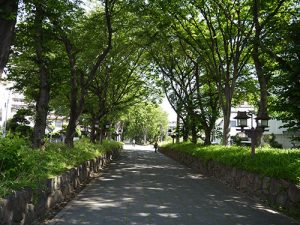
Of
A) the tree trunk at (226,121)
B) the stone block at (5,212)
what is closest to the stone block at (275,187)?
the stone block at (5,212)

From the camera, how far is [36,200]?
693 centimetres

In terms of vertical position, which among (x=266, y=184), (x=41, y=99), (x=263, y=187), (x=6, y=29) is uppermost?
(x=6, y=29)

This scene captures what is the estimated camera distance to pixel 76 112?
16.9 m

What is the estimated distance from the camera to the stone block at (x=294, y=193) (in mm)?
8630

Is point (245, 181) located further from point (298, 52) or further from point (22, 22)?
point (22, 22)

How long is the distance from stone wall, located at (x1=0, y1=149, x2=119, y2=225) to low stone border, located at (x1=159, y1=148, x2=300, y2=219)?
5.60 metres

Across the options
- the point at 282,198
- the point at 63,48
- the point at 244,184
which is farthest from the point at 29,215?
the point at 63,48

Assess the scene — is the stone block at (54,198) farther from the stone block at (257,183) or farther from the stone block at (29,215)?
the stone block at (257,183)

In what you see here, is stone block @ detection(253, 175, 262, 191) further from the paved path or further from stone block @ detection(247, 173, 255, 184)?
the paved path

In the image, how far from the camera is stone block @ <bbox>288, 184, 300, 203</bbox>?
8.63m

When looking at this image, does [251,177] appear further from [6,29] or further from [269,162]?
[6,29]

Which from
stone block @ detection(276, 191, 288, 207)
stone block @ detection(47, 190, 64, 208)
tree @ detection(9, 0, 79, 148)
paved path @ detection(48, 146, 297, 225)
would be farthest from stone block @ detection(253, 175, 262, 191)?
tree @ detection(9, 0, 79, 148)

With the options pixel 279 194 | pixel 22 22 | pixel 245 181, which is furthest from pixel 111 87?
pixel 279 194

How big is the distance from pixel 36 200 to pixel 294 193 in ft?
19.4
